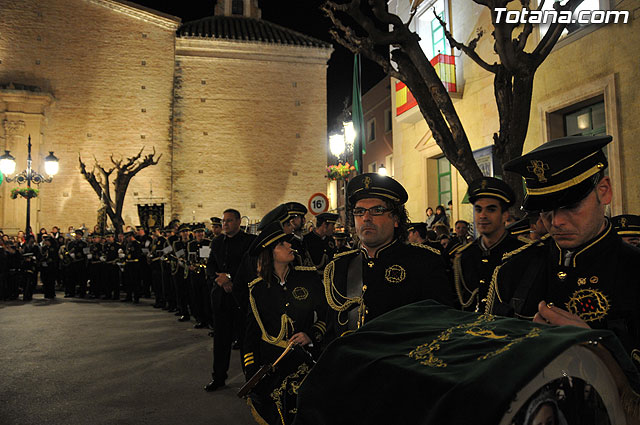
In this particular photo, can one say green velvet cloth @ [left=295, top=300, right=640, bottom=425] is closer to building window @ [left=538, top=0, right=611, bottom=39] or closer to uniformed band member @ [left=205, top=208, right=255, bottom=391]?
uniformed band member @ [left=205, top=208, right=255, bottom=391]

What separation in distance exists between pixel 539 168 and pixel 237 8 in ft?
132

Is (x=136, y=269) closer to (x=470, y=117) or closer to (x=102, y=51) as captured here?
(x=470, y=117)

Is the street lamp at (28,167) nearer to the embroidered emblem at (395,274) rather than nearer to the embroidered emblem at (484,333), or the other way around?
the embroidered emblem at (395,274)

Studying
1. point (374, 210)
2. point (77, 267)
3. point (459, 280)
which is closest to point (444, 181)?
point (459, 280)

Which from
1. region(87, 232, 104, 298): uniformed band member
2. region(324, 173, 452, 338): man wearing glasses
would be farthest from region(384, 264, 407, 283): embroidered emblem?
→ region(87, 232, 104, 298): uniformed band member

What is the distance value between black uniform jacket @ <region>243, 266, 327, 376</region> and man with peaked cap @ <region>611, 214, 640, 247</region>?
3145mm

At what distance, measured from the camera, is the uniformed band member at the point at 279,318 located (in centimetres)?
354

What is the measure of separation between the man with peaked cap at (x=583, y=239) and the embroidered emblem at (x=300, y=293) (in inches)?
80.3

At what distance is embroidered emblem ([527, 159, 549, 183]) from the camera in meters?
2.15

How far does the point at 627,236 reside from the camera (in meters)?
4.88

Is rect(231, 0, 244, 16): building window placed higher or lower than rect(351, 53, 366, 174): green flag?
higher

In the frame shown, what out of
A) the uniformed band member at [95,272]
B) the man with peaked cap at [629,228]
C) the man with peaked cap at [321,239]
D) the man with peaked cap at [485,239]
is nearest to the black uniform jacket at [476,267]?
the man with peaked cap at [485,239]

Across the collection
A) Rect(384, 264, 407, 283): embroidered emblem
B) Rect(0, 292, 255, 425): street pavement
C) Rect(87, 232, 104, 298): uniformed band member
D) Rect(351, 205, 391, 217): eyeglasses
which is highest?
Rect(351, 205, 391, 217): eyeglasses

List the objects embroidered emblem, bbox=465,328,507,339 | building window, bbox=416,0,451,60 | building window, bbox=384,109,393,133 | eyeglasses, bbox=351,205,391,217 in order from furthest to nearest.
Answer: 1. building window, bbox=384,109,393,133
2. building window, bbox=416,0,451,60
3. eyeglasses, bbox=351,205,391,217
4. embroidered emblem, bbox=465,328,507,339
